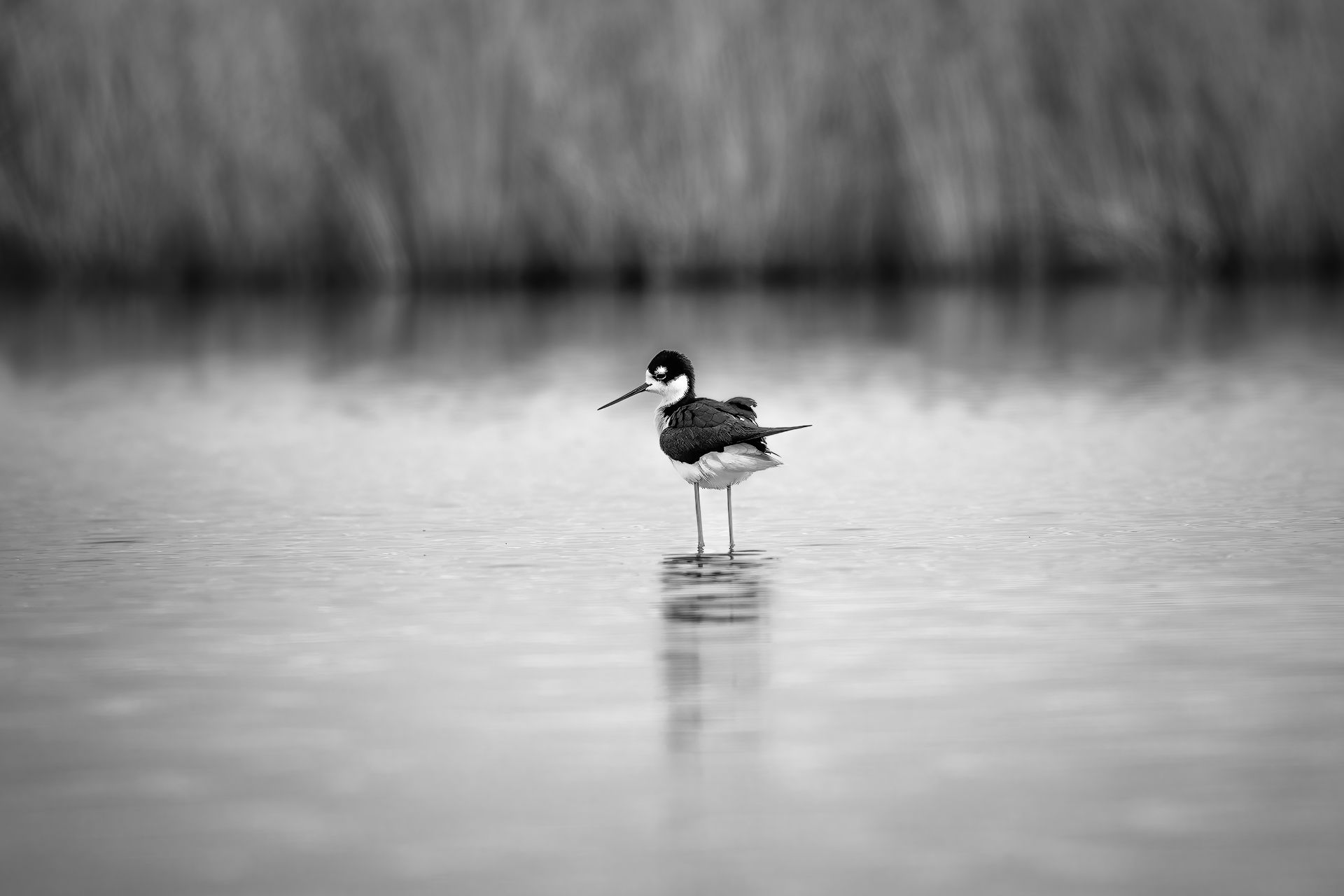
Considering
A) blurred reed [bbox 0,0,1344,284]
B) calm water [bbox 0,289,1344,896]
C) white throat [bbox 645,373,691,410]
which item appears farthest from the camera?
blurred reed [bbox 0,0,1344,284]

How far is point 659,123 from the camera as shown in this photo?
1655 cm

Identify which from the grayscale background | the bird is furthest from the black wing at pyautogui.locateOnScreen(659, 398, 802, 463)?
the grayscale background

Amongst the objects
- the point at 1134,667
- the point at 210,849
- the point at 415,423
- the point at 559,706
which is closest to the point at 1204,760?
the point at 1134,667

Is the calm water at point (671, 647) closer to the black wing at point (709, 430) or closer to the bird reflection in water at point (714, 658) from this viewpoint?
the bird reflection in water at point (714, 658)

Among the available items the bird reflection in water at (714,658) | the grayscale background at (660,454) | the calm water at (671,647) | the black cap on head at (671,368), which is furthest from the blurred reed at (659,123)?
the bird reflection in water at (714,658)

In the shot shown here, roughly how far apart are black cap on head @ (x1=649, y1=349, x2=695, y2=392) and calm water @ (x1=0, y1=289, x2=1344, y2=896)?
0.47 m

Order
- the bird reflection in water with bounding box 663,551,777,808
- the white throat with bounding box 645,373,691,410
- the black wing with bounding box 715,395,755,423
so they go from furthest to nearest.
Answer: the white throat with bounding box 645,373,691,410 < the black wing with bounding box 715,395,755,423 < the bird reflection in water with bounding box 663,551,777,808

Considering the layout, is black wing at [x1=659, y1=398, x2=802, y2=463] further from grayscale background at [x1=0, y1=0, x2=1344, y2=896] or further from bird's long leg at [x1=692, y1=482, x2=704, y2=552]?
grayscale background at [x1=0, y1=0, x2=1344, y2=896]

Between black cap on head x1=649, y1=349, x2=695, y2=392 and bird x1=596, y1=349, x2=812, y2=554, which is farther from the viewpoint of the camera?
black cap on head x1=649, y1=349, x2=695, y2=392

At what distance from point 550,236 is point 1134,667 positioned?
13157 mm

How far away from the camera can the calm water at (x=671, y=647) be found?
3.35 metres

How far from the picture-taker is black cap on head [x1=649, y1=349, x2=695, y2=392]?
22.7ft

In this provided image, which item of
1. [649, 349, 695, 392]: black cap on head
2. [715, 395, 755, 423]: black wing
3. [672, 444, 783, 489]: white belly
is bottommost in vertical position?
[672, 444, 783, 489]: white belly

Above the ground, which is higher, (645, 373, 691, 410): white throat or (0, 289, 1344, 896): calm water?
(645, 373, 691, 410): white throat
